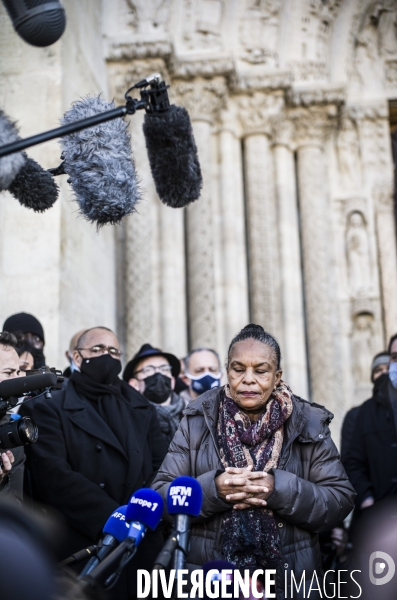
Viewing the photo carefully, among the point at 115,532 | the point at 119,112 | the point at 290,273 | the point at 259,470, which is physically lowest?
the point at 115,532

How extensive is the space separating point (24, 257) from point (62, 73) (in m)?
1.47

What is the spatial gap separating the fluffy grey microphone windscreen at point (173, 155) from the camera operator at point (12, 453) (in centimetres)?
88

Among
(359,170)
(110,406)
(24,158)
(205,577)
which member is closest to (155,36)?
(359,170)

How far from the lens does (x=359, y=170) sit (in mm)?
8328

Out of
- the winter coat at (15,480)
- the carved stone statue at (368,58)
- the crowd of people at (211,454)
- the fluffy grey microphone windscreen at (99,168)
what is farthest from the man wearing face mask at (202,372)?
the carved stone statue at (368,58)

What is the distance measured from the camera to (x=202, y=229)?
7.03m

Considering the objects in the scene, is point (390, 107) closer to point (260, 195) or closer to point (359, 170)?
point (359, 170)

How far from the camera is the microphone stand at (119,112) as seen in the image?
1836 mm

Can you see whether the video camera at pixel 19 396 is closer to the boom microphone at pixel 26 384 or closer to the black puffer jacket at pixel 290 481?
the boom microphone at pixel 26 384

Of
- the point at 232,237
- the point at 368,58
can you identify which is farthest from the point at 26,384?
the point at 368,58

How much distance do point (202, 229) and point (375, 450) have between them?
3.86 metres

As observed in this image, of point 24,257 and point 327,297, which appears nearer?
point 24,257

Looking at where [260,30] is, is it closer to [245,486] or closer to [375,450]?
[375,450]

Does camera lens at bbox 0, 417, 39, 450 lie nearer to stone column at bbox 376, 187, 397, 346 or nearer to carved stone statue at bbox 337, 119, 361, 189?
stone column at bbox 376, 187, 397, 346
